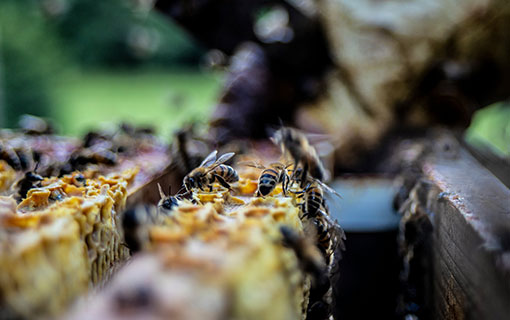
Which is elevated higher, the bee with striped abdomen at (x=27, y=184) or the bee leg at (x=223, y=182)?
the bee with striped abdomen at (x=27, y=184)

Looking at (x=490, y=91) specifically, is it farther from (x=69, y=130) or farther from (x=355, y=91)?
(x=69, y=130)

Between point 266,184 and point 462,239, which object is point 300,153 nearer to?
point 266,184

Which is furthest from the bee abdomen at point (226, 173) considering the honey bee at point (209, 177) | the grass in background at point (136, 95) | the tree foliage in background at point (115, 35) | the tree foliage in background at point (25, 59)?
the tree foliage in background at point (115, 35)

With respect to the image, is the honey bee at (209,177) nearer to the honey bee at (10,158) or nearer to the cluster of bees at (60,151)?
the cluster of bees at (60,151)

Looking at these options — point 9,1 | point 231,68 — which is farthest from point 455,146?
point 9,1

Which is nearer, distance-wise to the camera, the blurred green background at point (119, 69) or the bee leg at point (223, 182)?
the bee leg at point (223, 182)

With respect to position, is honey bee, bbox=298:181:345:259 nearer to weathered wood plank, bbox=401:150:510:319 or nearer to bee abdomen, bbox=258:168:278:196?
bee abdomen, bbox=258:168:278:196
